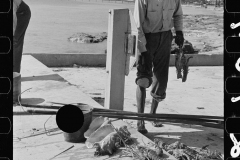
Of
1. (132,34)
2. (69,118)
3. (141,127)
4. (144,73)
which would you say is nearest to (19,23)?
(132,34)

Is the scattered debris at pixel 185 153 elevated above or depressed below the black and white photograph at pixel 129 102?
below

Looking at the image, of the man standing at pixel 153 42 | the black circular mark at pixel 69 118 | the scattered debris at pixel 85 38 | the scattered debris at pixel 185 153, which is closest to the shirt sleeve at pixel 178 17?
the man standing at pixel 153 42

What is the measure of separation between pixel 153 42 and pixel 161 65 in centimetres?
35

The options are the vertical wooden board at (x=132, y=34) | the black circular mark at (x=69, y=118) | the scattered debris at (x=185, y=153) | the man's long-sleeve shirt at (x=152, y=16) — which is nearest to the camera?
the black circular mark at (x=69, y=118)

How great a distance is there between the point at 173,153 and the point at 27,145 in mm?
1591

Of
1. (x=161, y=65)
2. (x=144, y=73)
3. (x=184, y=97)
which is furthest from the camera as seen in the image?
(x=184, y=97)

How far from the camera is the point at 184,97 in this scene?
8.08m

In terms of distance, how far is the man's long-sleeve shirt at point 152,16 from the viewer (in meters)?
5.43

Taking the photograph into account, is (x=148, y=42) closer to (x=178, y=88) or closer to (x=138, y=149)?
(x=138, y=149)

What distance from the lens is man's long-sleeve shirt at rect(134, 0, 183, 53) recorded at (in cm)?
543

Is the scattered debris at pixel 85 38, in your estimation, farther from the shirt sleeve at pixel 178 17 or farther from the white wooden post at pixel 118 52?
the white wooden post at pixel 118 52

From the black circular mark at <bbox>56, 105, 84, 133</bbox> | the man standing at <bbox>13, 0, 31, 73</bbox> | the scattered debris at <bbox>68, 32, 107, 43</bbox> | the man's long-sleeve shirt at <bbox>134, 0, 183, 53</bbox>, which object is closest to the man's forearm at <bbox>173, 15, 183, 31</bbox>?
the man's long-sleeve shirt at <bbox>134, 0, 183, 53</bbox>

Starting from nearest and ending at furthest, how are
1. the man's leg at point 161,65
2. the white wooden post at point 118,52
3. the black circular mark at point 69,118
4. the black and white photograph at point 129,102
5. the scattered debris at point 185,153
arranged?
the black circular mark at point 69,118, the black and white photograph at point 129,102, the scattered debris at point 185,153, the white wooden post at point 118,52, the man's leg at point 161,65

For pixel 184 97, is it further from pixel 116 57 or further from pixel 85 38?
pixel 85 38
